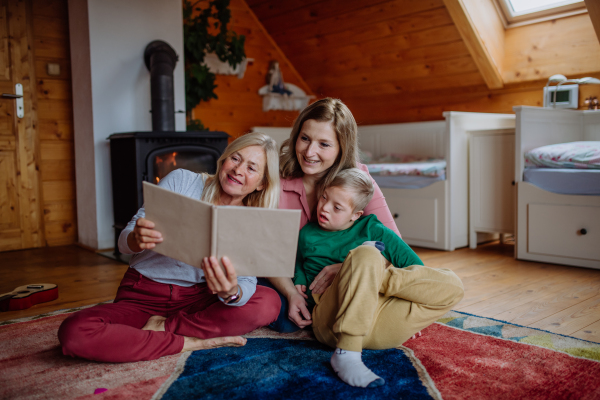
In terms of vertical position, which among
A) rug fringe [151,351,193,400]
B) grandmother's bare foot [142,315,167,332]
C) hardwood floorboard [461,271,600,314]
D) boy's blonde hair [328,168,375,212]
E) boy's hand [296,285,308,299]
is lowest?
hardwood floorboard [461,271,600,314]

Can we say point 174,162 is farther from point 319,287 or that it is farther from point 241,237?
point 241,237

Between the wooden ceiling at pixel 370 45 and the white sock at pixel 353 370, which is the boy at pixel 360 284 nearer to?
the white sock at pixel 353 370

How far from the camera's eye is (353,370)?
4.02 feet

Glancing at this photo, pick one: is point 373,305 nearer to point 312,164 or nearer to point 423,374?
point 423,374

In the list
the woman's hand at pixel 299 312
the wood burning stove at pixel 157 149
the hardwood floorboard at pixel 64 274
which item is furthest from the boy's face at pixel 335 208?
the wood burning stove at pixel 157 149

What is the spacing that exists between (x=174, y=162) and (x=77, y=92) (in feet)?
2.86

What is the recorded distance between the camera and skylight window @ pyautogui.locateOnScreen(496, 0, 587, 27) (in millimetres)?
3133

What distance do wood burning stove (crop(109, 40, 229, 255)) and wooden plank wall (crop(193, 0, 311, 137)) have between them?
48.3 inches

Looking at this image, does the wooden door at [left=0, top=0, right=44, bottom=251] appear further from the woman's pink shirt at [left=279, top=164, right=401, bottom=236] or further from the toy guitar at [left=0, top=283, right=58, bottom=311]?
the woman's pink shirt at [left=279, top=164, right=401, bottom=236]

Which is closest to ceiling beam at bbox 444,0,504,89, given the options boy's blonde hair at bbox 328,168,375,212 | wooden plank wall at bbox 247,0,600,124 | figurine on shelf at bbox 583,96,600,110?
wooden plank wall at bbox 247,0,600,124

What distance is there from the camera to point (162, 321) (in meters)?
1.49

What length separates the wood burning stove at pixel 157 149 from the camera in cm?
280

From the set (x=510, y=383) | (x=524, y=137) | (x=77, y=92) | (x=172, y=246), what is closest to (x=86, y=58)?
(x=77, y=92)

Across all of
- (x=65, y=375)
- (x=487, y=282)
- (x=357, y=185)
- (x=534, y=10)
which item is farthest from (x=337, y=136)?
(x=534, y=10)
